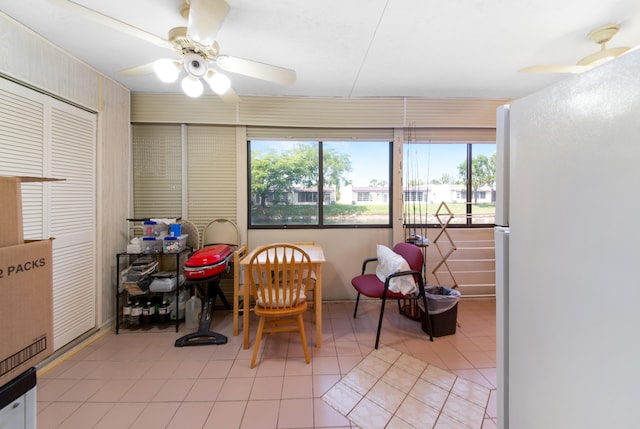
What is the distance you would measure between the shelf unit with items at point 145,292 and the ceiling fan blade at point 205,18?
1972mm

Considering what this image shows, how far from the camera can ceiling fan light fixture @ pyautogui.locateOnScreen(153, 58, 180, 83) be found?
5.29 feet

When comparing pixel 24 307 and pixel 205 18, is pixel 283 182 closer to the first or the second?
pixel 205 18

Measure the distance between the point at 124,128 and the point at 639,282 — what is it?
385 cm

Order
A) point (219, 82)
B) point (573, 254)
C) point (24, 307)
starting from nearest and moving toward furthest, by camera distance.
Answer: point (573, 254) → point (24, 307) → point (219, 82)

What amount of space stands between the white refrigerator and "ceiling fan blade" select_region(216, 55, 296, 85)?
1.46 meters

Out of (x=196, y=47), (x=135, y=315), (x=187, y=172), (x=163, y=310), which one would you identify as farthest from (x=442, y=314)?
(x=187, y=172)

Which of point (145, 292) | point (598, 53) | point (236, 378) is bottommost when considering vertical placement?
point (236, 378)

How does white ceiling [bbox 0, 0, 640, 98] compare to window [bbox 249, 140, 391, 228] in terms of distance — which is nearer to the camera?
white ceiling [bbox 0, 0, 640, 98]

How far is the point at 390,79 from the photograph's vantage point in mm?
2662

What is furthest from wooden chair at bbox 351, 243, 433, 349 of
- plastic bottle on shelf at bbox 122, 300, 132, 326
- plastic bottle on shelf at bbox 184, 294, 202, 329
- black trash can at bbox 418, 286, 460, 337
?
plastic bottle on shelf at bbox 122, 300, 132, 326

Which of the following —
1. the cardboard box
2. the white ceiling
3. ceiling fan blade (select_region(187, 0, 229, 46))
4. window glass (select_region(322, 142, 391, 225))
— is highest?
the white ceiling

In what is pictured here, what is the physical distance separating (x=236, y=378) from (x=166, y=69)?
2245 mm

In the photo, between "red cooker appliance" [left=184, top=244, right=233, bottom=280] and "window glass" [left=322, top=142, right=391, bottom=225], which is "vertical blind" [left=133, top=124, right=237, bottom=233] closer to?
"red cooker appliance" [left=184, top=244, right=233, bottom=280]

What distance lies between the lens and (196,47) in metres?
1.60
